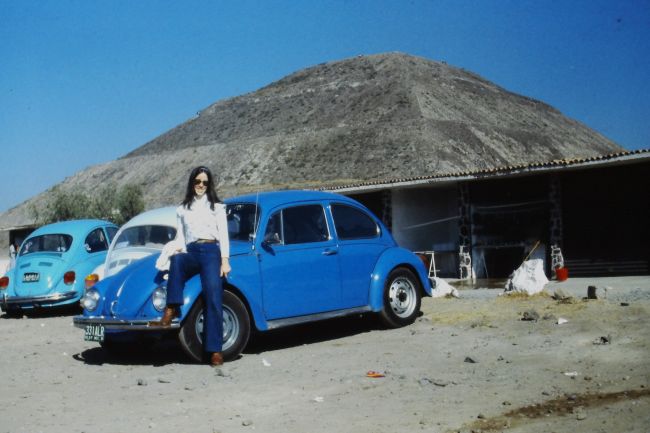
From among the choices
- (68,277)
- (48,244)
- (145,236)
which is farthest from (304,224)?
(48,244)

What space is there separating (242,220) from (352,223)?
1.58 meters

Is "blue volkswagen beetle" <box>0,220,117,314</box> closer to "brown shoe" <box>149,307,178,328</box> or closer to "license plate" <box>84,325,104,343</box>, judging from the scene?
"license plate" <box>84,325,104,343</box>

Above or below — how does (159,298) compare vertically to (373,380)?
above

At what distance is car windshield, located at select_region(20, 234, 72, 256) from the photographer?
48.2ft

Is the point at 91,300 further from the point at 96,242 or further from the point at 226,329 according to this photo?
the point at 96,242

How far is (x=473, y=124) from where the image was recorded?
56719 mm

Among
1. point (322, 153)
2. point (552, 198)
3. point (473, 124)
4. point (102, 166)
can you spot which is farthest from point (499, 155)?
point (102, 166)

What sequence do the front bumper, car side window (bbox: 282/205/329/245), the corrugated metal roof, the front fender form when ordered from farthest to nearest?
the corrugated metal roof
the front bumper
the front fender
car side window (bbox: 282/205/329/245)

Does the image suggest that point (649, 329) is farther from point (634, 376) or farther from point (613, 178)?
point (613, 178)

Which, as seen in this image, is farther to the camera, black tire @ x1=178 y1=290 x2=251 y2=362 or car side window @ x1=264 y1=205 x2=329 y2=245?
car side window @ x1=264 y1=205 x2=329 y2=245

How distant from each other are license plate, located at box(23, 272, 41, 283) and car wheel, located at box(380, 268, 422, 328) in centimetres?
799

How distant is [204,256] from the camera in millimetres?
7426

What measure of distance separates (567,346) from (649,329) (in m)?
1.22

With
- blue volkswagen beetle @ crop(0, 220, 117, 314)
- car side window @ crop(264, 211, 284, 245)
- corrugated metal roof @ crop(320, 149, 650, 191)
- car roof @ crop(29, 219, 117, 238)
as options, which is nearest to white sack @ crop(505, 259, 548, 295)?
corrugated metal roof @ crop(320, 149, 650, 191)
